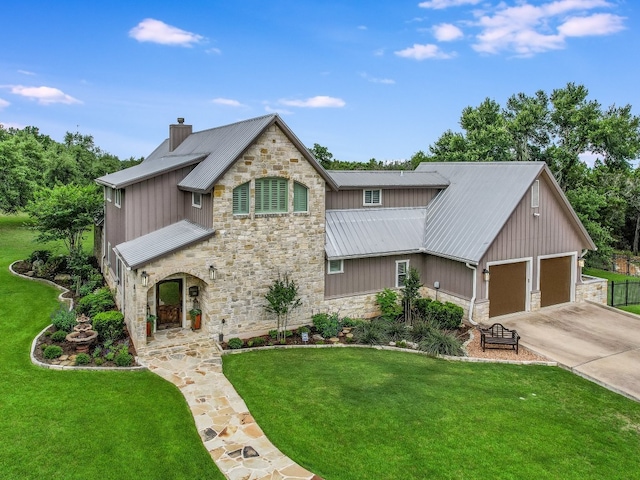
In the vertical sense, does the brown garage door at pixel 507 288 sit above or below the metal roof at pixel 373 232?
below

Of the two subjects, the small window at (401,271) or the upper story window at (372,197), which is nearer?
the small window at (401,271)

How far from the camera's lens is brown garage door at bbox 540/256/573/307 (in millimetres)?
21344

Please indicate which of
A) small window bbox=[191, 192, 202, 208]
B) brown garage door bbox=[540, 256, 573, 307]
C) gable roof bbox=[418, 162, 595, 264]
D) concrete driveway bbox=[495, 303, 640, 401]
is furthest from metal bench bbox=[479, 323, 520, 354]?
small window bbox=[191, 192, 202, 208]

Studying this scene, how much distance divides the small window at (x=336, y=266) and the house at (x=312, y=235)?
0.06 m

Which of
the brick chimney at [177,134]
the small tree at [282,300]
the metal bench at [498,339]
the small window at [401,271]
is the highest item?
the brick chimney at [177,134]

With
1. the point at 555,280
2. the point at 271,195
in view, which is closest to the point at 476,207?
the point at 555,280

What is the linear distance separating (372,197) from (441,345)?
815 centimetres

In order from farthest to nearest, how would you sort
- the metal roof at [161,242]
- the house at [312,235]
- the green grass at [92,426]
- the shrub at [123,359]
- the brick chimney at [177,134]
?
the brick chimney at [177,134] < the house at [312,235] < the metal roof at [161,242] < the shrub at [123,359] < the green grass at [92,426]

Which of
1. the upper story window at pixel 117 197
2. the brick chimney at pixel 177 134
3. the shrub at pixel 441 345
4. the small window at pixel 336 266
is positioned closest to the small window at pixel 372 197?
the small window at pixel 336 266

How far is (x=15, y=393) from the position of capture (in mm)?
12461

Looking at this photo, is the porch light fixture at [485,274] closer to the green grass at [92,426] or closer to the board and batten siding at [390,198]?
the board and batten siding at [390,198]

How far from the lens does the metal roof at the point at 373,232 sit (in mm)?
19286

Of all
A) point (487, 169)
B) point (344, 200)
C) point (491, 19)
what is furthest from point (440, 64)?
point (344, 200)

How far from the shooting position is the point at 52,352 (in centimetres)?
1487
